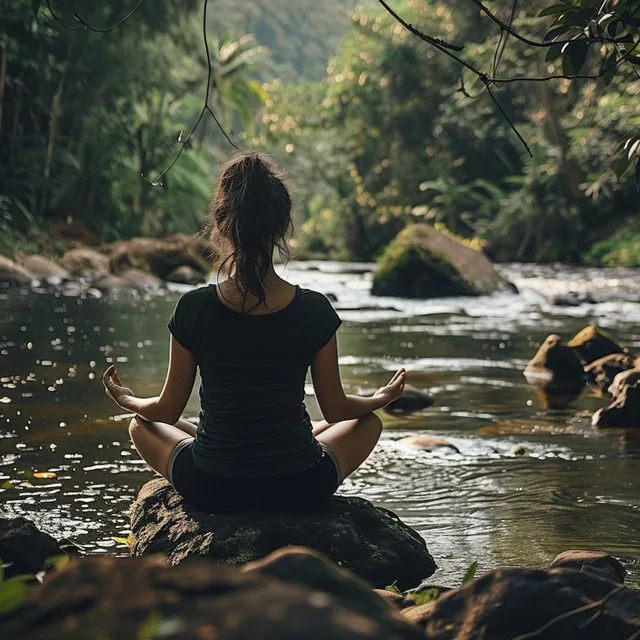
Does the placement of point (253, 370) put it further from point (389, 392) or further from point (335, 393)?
point (389, 392)

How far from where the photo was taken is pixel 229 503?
424 centimetres

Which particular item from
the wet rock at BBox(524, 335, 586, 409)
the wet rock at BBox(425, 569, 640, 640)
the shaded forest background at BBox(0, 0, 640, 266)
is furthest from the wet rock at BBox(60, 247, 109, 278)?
the wet rock at BBox(425, 569, 640, 640)

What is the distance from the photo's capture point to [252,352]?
4199 millimetres

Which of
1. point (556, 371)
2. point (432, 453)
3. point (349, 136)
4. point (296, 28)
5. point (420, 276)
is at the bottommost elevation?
point (432, 453)

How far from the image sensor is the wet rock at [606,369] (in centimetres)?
952

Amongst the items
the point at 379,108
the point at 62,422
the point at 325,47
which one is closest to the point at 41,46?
the point at 379,108

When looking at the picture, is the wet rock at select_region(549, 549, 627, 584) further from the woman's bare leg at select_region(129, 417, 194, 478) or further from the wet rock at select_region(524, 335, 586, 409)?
the wet rock at select_region(524, 335, 586, 409)

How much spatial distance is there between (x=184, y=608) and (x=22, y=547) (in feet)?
7.33

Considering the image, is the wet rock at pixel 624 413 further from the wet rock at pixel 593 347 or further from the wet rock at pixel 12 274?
the wet rock at pixel 12 274

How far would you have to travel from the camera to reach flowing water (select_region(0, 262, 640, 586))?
497cm

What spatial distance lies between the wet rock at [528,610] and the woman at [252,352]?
5.20 feet

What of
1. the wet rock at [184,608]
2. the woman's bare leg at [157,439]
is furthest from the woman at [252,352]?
the wet rock at [184,608]

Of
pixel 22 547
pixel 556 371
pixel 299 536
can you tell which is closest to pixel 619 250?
pixel 556 371

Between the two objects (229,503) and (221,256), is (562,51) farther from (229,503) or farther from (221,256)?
(229,503)
